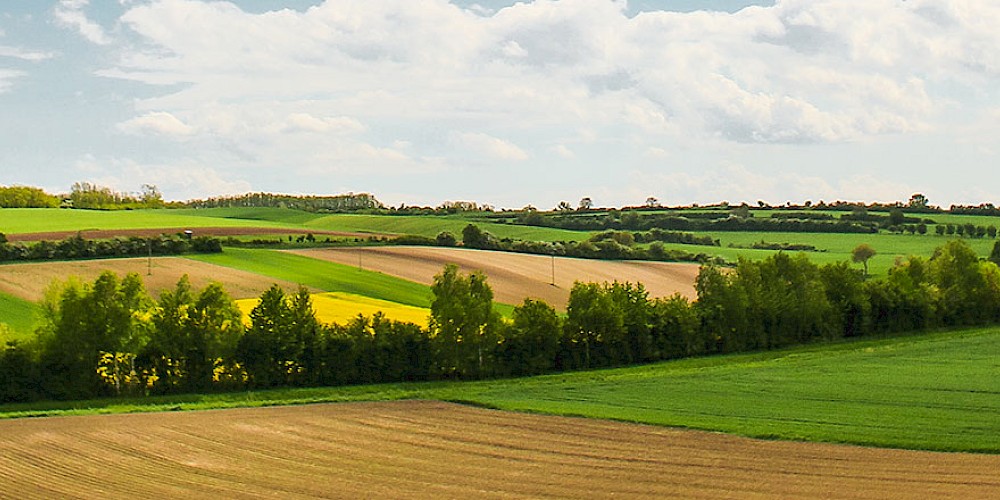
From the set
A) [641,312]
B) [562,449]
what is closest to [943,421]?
[562,449]

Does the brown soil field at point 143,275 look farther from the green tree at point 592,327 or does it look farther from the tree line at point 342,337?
the green tree at point 592,327

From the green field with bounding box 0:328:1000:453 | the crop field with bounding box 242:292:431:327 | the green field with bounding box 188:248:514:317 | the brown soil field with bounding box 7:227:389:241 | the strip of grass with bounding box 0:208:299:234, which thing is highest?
the strip of grass with bounding box 0:208:299:234

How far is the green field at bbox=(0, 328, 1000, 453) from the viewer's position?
120ft

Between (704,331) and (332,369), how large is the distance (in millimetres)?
27481

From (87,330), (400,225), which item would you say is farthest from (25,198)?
(87,330)

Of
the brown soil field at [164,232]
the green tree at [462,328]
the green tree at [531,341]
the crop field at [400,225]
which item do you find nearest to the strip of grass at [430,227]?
Result: the crop field at [400,225]

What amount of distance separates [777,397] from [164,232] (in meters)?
70.2

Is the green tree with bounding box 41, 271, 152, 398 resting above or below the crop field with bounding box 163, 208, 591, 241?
below

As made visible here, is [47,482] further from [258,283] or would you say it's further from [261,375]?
[258,283]

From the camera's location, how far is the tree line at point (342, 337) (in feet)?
180

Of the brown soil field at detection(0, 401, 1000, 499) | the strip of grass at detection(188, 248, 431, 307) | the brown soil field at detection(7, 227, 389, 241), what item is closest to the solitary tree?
the brown soil field at detection(7, 227, 389, 241)

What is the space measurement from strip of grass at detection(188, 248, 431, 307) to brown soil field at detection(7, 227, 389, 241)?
8845 millimetres

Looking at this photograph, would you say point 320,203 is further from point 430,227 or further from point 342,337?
point 342,337

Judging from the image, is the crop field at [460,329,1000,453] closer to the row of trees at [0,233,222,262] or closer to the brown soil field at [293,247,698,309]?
the brown soil field at [293,247,698,309]
